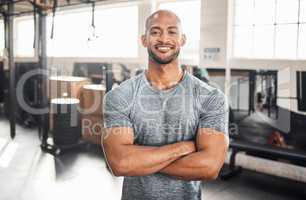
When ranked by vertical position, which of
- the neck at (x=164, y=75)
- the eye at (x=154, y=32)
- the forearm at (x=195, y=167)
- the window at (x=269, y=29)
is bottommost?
the forearm at (x=195, y=167)

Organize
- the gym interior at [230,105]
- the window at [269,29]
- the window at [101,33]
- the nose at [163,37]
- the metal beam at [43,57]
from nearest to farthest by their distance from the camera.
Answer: the nose at [163,37] → the gym interior at [230,105] → the window at [269,29] → the metal beam at [43,57] → the window at [101,33]

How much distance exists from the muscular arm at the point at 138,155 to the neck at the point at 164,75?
205 mm

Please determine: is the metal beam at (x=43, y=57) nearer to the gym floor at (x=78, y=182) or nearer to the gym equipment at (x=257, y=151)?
the gym floor at (x=78, y=182)

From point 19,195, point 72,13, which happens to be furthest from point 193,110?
point 72,13

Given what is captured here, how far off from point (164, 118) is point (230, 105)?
2.87 metres

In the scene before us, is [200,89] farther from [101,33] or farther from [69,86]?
[101,33]

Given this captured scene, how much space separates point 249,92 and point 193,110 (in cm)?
270

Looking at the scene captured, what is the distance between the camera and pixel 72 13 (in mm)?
6723

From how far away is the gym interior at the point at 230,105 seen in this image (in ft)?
11.1

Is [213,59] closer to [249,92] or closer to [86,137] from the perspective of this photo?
[249,92]

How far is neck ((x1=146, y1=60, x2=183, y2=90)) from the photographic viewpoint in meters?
1.20

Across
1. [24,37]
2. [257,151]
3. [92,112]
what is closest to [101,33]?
[92,112]

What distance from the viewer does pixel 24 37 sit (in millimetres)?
8812

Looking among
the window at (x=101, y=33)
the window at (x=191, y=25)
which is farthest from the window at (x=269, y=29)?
the window at (x=101, y=33)
